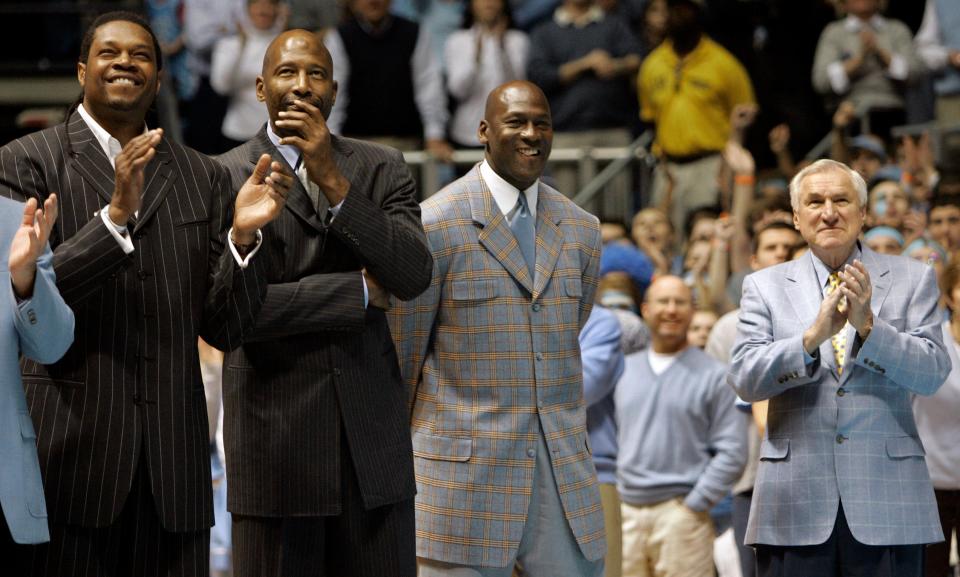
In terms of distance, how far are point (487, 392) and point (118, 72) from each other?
1461 millimetres

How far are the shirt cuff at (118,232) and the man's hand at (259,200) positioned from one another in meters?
Result: 0.34

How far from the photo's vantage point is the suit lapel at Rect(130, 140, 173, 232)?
4.11 meters

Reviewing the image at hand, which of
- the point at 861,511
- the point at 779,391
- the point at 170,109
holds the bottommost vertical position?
the point at 861,511

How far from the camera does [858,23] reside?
11703 mm

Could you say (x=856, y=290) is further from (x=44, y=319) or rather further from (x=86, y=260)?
(x=44, y=319)

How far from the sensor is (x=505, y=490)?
4.74m

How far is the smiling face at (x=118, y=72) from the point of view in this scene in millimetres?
4160

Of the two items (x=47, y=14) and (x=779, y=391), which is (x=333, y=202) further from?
(x=47, y=14)

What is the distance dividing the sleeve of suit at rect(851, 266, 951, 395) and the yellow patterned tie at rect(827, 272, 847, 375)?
0.09 meters

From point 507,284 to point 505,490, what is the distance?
0.63 meters

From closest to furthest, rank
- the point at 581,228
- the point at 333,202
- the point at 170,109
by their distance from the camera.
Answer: the point at 333,202
the point at 581,228
the point at 170,109

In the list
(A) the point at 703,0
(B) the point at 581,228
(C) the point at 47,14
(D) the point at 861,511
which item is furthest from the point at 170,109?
(D) the point at 861,511

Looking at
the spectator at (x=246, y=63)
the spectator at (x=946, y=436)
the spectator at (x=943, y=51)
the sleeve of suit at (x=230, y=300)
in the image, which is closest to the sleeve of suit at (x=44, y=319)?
the sleeve of suit at (x=230, y=300)

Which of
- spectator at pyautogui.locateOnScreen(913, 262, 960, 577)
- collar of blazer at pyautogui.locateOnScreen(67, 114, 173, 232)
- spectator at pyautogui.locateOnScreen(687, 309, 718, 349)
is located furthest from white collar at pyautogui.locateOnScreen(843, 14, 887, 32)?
collar of blazer at pyautogui.locateOnScreen(67, 114, 173, 232)
